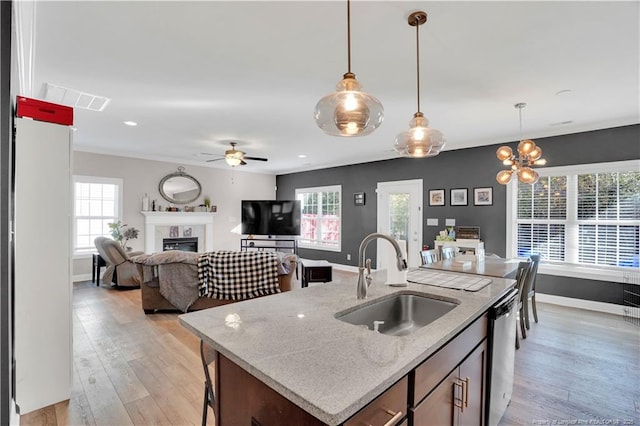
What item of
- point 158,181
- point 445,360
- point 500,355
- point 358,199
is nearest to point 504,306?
point 500,355

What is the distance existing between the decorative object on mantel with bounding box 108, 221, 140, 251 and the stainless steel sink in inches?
217

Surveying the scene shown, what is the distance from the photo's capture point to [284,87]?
10.1 ft

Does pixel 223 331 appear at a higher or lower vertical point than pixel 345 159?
lower

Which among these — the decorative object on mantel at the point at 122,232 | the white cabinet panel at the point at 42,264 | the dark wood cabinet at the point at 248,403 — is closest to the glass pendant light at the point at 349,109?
the dark wood cabinet at the point at 248,403

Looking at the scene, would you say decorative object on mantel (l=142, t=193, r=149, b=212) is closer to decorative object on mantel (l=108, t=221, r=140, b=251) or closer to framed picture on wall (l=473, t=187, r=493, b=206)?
decorative object on mantel (l=108, t=221, r=140, b=251)

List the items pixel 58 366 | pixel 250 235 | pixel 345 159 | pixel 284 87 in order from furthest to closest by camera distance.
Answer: pixel 250 235 → pixel 345 159 → pixel 284 87 → pixel 58 366

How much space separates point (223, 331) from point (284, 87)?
99.9 inches

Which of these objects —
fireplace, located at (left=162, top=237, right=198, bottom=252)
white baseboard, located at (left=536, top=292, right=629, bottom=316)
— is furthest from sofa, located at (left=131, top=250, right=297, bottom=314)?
white baseboard, located at (left=536, top=292, right=629, bottom=316)

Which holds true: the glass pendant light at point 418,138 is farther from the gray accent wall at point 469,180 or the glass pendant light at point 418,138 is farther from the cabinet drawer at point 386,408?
the gray accent wall at point 469,180

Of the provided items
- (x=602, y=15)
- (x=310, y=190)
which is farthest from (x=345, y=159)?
(x=602, y=15)

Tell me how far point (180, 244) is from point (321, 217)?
3.40 m

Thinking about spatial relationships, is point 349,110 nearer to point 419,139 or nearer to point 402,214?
point 419,139

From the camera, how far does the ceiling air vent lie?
309 cm

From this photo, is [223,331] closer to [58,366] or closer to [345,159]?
[58,366]
